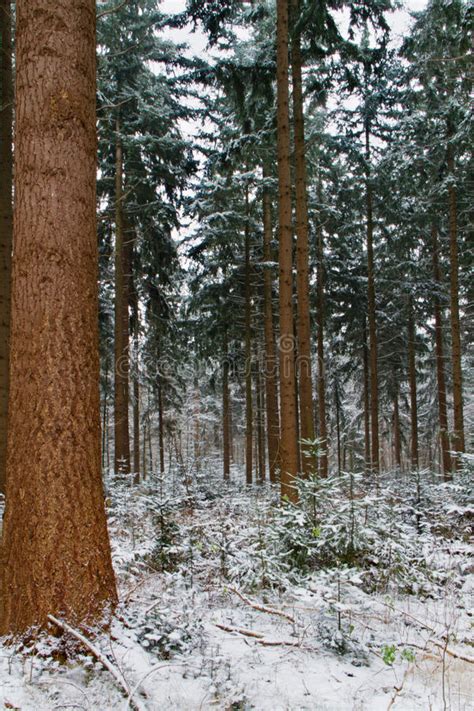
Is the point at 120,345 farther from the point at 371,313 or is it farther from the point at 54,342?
the point at 54,342

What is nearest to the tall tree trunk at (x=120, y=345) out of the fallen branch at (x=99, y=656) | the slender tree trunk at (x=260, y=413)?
the slender tree trunk at (x=260, y=413)

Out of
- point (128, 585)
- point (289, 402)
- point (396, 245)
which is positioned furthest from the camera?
point (396, 245)

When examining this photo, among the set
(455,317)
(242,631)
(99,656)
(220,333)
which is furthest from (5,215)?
(455,317)

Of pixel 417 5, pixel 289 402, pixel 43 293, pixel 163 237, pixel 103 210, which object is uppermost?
pixel 417 5

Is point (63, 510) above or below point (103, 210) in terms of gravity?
below

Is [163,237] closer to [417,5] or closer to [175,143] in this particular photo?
[175,143]

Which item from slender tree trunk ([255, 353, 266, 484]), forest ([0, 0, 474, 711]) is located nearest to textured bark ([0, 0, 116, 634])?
forest ([0, 0, 474, 711])

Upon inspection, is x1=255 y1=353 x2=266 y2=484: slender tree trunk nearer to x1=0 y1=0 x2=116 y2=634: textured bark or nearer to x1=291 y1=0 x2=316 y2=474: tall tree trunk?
x1=291 y1=0 x2=316 y2=474: tall tree trunk

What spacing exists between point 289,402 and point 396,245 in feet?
39.4

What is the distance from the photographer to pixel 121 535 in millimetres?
7406

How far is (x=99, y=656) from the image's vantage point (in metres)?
2.75

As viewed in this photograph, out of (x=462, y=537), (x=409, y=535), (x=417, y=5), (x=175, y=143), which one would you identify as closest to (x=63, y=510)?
(x=409, y=535)

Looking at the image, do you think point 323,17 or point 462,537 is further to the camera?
point 323,17

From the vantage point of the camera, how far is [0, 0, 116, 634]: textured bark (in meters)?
3.10
